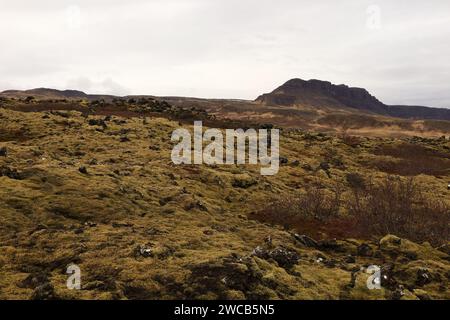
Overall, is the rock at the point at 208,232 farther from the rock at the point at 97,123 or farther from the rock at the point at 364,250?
the rock at the point at 97,123

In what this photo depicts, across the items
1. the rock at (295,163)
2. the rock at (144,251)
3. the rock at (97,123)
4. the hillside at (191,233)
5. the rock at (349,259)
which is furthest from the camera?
the rock at (97,123)

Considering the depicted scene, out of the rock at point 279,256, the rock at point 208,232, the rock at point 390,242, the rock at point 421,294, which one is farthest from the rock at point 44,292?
the rock at point 390,242

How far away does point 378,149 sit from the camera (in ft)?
223

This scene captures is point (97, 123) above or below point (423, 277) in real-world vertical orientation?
above

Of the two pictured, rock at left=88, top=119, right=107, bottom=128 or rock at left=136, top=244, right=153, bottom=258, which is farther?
rock at left=88, top=119, right=107, bottom=128

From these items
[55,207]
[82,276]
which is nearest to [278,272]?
[82,276]

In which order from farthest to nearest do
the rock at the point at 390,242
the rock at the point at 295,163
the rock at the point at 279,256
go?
the rock at the point at 295,163
the rock at the point at 390,242
the rock at the point at 279,256

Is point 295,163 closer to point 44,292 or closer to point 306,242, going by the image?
point 306,242

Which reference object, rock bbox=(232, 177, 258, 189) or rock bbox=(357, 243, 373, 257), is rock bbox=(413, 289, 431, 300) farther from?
rock bbox=(232, 177, 258, 189)

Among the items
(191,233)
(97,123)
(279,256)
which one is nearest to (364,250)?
(279,256)

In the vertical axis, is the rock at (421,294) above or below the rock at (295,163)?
below

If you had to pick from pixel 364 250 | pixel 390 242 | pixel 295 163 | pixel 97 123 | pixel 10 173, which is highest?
pixel 97 123

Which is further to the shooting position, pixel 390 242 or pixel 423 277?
pixel 390 242

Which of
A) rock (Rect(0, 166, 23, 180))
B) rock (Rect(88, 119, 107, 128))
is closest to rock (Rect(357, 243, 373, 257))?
rock (Rect(0, 166, 23, 180))
